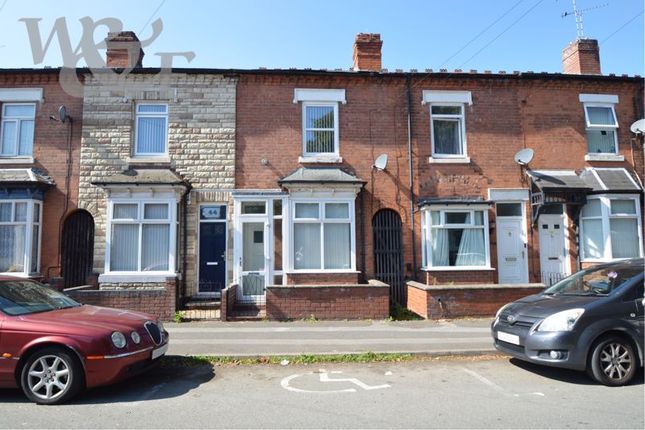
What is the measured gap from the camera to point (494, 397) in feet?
16.7

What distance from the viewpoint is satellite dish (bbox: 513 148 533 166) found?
12422 mm

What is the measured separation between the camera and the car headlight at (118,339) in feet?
17.1

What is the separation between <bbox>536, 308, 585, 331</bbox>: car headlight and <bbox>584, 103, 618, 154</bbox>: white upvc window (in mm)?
9667

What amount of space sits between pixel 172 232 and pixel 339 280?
453 centimetres

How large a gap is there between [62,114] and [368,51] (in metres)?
8.91

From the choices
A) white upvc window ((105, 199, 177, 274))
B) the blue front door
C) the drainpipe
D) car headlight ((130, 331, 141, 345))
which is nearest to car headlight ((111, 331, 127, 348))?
car headlight ((130, 331, 141, 345))

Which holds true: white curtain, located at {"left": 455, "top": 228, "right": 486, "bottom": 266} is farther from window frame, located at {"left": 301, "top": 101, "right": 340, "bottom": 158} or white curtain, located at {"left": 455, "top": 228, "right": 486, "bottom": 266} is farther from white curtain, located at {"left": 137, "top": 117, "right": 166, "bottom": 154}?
white curtain, located at {"left": 137, "top": 117, "right": 166, "bottom": 154}

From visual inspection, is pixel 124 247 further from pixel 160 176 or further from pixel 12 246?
pixel 12 246

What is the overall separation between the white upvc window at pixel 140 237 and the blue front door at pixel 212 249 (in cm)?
98

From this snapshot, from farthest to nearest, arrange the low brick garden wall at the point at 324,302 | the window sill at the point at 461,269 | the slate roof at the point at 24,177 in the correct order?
the window sill at the point at 461,269 → the slate roof at the point at 24,177 → the low brick garden wall at the point at 324,302

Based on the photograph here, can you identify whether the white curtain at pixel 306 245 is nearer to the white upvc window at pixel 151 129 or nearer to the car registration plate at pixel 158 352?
the white upvc window at pixel 151 129

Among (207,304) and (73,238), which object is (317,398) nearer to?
(207,304)

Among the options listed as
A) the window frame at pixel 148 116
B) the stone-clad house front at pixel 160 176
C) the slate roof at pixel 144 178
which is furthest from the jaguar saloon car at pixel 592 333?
the window frame at pixel 148 116

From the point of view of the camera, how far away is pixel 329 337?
823 cm
